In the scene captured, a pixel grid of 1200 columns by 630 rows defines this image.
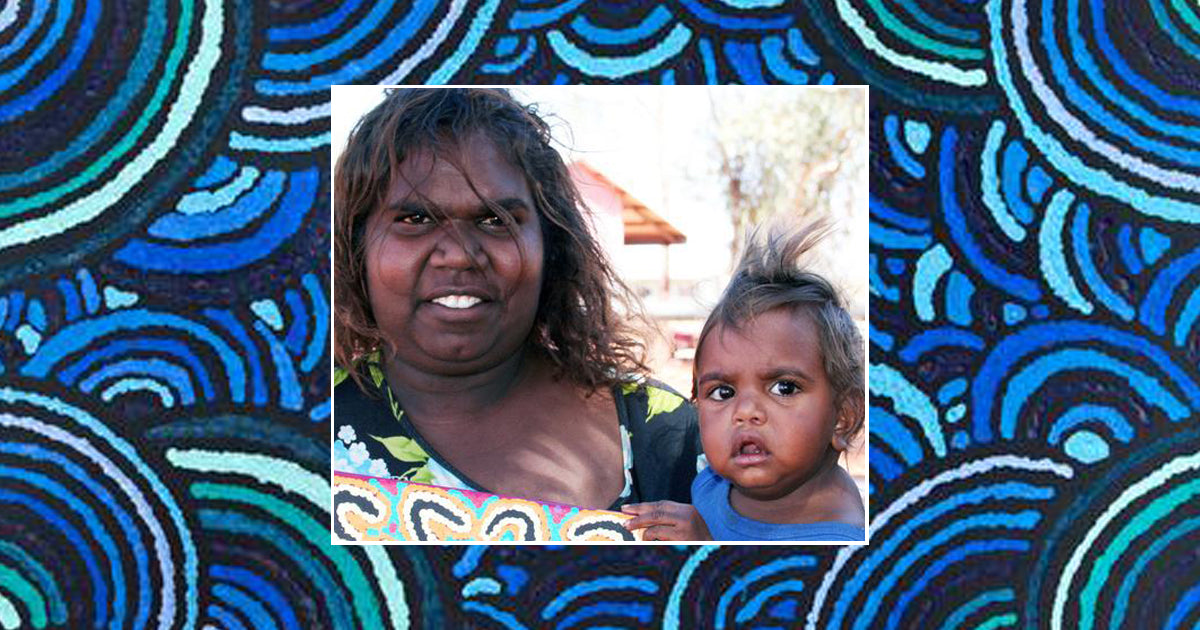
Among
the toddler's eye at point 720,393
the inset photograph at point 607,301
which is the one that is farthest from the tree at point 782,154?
the toddler's eye at point 720,393

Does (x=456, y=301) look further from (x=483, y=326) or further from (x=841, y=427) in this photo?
(x=841, y=427)

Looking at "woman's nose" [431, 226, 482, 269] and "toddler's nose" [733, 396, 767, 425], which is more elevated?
"woman's nose" [431, 226, 482, 269]

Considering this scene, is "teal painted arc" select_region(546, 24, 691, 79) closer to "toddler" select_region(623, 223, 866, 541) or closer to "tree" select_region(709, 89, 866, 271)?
"tree" select_region(709, 89, 866, 271)

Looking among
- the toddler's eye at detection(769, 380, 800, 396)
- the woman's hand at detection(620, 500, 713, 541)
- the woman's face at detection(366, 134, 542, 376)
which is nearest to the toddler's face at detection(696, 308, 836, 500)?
the toddler's eye at detection(769, 380, 800, 396)

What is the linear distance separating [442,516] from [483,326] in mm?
473

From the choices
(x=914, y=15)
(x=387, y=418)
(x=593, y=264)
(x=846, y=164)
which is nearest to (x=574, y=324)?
(x=593, y=264)

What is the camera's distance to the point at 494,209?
3.07 metres

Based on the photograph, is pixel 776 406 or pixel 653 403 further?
pixel 653 403

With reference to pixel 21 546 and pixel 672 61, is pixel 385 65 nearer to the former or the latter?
pixel 672 61

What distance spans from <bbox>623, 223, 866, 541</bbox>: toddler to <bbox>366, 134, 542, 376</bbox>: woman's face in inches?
19.5

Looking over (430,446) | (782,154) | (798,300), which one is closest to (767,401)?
(798,300)

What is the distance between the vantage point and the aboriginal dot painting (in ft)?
10.1

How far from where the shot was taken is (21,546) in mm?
3102

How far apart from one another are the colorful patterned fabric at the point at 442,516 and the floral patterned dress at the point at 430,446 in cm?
3
